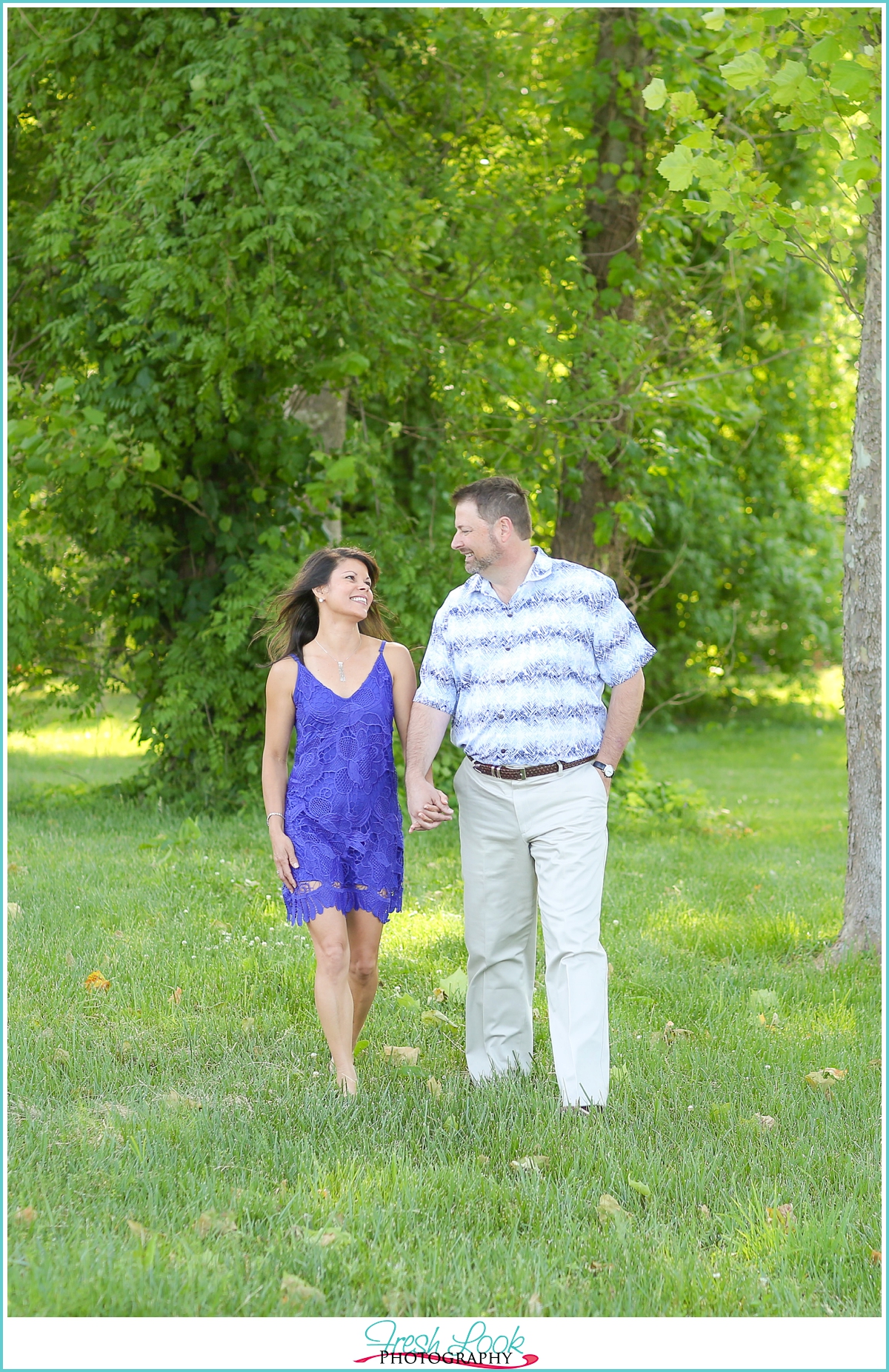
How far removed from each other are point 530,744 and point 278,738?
916 mm

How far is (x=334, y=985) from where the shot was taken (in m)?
4.47

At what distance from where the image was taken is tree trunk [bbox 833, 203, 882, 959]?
6.02 metres

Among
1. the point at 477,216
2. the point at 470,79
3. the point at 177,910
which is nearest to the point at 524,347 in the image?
the point at 477,216

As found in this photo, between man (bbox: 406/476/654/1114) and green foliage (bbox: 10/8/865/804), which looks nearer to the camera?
man (bbox: 406/476/654/1114)

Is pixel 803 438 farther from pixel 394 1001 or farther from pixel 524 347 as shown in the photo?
pixel 394 1001

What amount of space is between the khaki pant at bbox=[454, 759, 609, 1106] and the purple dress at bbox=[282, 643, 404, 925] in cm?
31

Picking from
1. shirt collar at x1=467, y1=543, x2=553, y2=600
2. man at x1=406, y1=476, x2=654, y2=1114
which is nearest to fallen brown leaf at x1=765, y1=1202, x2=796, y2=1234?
man at x1=406, y1=476, x2=654, y2=1114

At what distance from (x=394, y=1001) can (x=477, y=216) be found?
21.6 ft

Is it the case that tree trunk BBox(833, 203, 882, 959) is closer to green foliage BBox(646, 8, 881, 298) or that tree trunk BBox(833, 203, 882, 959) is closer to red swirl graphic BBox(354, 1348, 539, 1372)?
green foliage BBox(646, 8, 881, 298)

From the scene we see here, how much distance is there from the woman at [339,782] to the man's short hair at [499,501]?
50 centimetres

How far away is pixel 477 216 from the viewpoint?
994 cm

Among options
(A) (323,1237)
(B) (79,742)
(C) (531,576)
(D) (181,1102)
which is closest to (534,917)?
(C) (531,576)

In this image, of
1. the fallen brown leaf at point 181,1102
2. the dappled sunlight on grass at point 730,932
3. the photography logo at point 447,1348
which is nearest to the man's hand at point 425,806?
the fallen brown leaf at point 181,1102

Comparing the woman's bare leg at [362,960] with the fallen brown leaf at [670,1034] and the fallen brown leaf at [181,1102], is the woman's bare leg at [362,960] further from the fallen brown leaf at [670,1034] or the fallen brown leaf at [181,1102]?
the fallen brown leaf at [670,1034]
